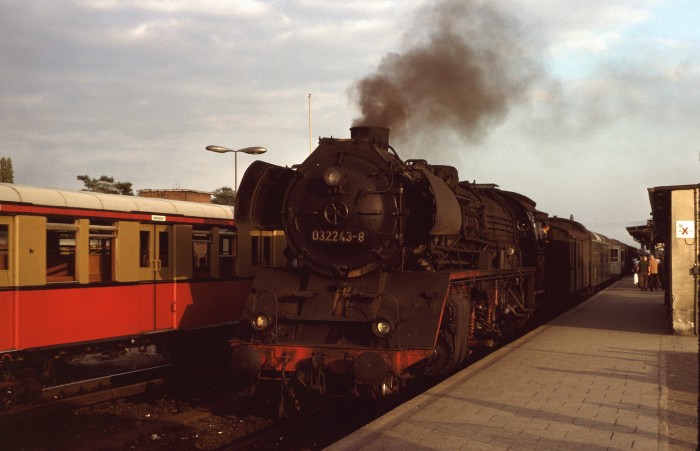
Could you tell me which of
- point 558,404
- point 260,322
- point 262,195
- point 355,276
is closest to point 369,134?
point 262,195

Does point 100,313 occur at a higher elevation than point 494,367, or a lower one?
higher

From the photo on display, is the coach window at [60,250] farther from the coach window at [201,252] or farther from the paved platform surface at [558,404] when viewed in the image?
the paved platform surface at [558,404]

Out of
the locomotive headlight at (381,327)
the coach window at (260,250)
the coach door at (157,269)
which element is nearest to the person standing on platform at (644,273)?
the coach window at (260,250)

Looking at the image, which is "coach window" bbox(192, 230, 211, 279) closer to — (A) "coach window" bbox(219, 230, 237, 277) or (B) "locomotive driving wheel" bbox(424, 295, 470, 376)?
(A) "coach window" bbox(219, 230, 237, 277)

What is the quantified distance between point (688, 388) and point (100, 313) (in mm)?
8032

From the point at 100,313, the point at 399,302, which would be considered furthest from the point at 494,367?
the point at 100,313

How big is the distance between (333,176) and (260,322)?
199cm

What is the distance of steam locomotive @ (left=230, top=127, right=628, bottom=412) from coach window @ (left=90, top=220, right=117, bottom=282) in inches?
95.4

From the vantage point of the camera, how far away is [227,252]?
12766 millimetres

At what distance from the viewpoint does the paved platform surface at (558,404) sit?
6000mm

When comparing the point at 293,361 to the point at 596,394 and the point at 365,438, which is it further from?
the point at 596,394

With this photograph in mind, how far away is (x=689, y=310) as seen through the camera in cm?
1355

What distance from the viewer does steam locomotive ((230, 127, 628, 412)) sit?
25.0ft

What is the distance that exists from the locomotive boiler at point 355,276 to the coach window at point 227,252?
343 cm
